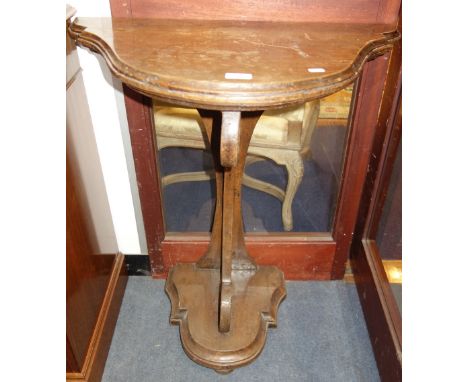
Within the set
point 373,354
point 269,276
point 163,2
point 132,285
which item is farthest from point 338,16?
point 132,285

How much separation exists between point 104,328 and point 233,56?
121cm

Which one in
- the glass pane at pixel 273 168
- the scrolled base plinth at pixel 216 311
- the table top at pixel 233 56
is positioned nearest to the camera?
the table top at pixel 233 56

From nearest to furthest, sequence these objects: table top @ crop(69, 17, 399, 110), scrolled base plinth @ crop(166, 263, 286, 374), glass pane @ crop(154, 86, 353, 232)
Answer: table top @ crop(69, 17, 399, 110), scrolled base plinth @ crop(166, 263, 286, 374), glass pane @ crop(154, 86, 353, 232)

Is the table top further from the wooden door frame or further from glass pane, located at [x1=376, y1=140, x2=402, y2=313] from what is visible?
glass pane, located at [x1=376, y1=140, x2=402, y2=313]

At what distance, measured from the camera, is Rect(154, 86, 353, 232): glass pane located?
66.6 inches

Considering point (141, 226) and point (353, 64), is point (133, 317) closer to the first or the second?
point (141, 226)

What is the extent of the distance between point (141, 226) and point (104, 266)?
0.80 feet

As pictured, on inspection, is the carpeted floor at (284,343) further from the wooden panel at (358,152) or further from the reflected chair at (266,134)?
the reflected chair at (266,134)

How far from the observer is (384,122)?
1.58 m

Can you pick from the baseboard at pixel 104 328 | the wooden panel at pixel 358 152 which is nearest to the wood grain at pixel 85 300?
the baseboard at pixel 104 328

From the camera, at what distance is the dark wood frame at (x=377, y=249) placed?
1494mm

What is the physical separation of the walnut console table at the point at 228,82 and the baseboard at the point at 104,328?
0.25 metres

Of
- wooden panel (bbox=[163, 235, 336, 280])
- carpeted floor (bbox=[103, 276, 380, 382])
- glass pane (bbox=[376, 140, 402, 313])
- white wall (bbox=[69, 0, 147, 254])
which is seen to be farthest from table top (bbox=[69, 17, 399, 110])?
carpeted floor (bbox=[103, 276, 380, 382])

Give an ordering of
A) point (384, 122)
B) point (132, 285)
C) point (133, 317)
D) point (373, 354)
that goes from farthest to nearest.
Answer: point (132, 285) < point (133, 317) < point (373, 354) < point (384, 122)
